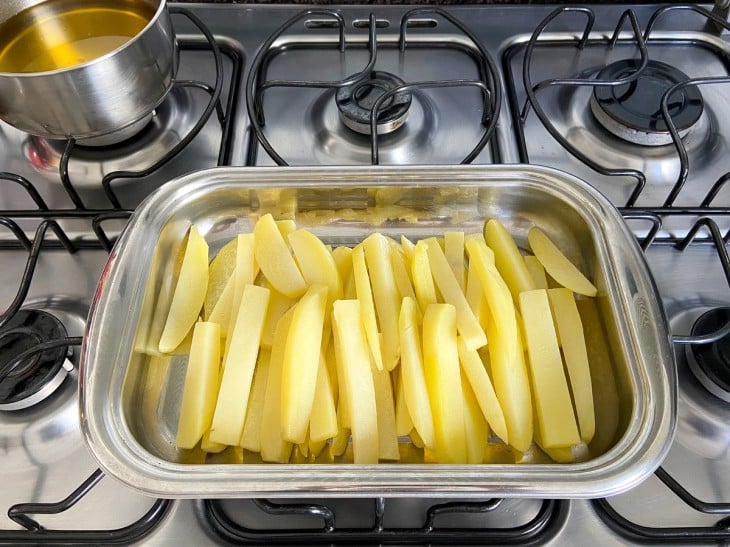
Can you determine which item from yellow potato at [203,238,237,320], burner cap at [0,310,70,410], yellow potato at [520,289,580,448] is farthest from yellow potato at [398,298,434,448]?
burner cap at [0,310,70,410]

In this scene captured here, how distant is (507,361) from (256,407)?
0.91ft

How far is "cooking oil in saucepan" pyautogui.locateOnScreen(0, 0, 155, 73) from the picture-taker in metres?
0.80

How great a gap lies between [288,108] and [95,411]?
536mm

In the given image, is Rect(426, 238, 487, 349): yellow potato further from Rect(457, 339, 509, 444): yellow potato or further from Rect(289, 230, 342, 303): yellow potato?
Rect(289, 230, 342, 303): yellow potato

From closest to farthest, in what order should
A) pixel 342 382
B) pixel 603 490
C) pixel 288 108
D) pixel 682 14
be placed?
pixel 603 490 → pixel 342 382 → pixel 288 108 → pixel 682 14

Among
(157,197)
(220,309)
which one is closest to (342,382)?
(220,309)

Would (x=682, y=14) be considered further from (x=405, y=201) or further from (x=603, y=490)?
(x=603, y=490)

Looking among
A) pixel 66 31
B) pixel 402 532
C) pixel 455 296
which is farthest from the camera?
pixel 66 31

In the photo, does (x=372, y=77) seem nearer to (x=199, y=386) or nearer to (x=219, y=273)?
(x=219, y=273)

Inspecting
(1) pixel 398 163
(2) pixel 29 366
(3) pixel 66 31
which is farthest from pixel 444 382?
(3) pixel 66 31

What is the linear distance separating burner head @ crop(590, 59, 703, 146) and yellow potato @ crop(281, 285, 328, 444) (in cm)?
52

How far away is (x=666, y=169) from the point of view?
85 cm

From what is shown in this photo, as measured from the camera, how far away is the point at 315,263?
72 cm

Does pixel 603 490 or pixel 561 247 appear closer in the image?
pixel 603 490
